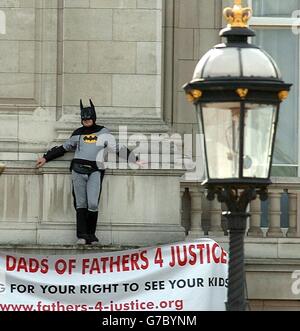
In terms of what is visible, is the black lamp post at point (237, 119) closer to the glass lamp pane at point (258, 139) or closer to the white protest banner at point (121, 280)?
the glass lamp pane at point (258, 139)

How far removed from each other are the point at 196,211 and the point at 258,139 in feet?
24.6

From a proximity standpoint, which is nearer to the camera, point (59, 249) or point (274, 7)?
point (59, 249)

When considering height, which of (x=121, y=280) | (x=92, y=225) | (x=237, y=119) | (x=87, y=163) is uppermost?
(x=237, y=119)

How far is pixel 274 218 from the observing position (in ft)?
67.9

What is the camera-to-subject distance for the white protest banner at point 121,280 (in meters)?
19.3

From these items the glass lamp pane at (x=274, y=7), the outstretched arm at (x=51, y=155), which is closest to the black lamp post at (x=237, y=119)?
the outstretched arm at (x=51, y=155)

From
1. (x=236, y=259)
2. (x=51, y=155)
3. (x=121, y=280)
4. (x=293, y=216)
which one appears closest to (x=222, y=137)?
(x=236, y=259)

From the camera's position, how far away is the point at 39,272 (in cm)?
1958

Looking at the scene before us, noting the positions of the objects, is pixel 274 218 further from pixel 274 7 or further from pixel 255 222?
pixel 274 7

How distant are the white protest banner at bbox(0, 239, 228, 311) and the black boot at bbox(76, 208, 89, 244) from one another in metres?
0.21

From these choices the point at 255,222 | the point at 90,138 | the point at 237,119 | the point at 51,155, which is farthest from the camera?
the point at 255,222

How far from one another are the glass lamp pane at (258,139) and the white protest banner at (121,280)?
6.27 metres

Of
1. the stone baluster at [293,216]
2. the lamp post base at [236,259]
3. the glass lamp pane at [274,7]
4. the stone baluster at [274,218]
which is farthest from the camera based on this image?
the glass lamp pane at [274,7]

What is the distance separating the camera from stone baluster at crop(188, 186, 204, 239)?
2052 cm
